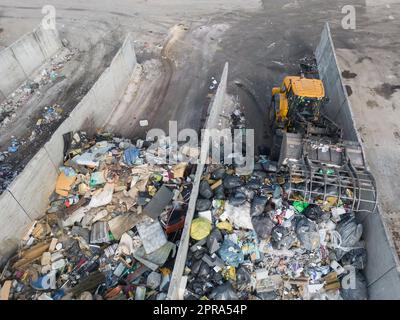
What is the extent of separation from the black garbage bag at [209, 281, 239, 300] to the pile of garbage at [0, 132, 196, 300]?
1112mm

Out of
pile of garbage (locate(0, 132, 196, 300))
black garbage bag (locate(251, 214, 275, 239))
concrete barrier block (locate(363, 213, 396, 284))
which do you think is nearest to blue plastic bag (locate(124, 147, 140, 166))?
pile of garbage (locate(0, 132, 196, 300))

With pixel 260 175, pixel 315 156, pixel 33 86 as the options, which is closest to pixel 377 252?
pixel 315 156

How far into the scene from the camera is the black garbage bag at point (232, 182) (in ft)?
29.3

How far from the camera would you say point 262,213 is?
8.32 m

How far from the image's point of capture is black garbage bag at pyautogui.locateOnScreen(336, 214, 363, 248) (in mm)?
7816

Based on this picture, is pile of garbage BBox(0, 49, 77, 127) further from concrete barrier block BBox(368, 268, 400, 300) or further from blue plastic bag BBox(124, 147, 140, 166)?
concrete barrier block BBox(368, 268, 400, 300)

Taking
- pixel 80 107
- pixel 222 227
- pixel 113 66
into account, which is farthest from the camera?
pixel 113 66

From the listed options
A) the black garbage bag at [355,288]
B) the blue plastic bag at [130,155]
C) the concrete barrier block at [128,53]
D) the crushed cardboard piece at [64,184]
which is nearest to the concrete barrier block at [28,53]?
the concrete barrier block at [128,53]

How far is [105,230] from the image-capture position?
8.30 metres

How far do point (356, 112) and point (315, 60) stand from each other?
10.8 feet

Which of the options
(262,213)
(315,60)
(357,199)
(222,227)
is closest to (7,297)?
(222,227)

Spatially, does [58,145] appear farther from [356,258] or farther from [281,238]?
[356,258]
